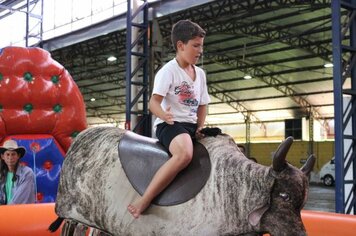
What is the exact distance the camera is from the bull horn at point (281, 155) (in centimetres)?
161

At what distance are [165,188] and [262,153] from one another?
2031 cm

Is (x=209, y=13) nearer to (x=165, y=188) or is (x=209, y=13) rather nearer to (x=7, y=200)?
(x=7, y=200)

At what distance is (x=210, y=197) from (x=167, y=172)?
213mm

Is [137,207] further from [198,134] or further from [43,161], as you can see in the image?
[43,161]

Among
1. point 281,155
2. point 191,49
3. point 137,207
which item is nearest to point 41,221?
point 137,207

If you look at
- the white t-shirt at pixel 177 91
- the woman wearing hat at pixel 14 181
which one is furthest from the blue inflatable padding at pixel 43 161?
the white t-shirt at pixel 177 91

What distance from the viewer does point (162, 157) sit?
2051 mm

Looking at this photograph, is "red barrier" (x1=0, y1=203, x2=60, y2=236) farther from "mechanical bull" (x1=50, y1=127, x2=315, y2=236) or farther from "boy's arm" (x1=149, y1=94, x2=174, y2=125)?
"boy's arm" (x1=149, y1=94, x2=174, y2=125)

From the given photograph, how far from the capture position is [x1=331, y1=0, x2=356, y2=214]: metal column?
533cm

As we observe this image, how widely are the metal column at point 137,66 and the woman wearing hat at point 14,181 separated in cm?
560

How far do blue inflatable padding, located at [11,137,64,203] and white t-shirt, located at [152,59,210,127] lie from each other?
3.38m

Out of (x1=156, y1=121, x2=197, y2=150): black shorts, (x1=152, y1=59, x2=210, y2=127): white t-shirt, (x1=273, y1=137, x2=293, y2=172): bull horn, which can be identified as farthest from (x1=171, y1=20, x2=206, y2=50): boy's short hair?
(x1=273, y1=137, x2=293, y2=172): bull horn

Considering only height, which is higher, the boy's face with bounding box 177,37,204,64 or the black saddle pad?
the boy's face with bounding box 177,37,204,64

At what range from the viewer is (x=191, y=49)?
2084 mm
